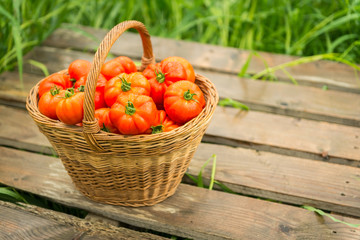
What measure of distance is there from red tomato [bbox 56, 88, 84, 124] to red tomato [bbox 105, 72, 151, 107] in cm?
11

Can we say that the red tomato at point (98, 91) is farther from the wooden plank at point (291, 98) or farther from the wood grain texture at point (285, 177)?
the wooden plank at point (291, 98)

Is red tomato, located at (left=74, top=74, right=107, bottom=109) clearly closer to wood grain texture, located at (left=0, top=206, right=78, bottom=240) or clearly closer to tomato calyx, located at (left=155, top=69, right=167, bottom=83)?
tomato calyx, located at (left=155, top=69, right=167, bottom=83)

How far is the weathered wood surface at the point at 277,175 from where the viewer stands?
157cm

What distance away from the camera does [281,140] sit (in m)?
1.84

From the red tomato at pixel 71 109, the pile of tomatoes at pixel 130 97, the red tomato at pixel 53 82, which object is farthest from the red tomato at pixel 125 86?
the red tomato at pixel 53 82

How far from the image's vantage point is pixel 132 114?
4.08 ft

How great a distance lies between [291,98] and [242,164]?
57 centimetres

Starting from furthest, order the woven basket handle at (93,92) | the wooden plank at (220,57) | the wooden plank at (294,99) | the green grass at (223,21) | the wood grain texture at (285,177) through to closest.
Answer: the green grass at (223,21)
the wooden plank at (220,57)
the wooden plank at (294,99)
the wood grain texture at (285,177)
the woven basket handle at (93,92)

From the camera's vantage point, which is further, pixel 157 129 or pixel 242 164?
pixel 242 164

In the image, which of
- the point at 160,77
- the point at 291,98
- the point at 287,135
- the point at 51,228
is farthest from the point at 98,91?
the point at 291,98

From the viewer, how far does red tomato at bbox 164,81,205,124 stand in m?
1.35

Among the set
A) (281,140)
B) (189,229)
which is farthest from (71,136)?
(281,140)

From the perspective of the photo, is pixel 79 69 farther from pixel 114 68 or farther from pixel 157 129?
pixel 157 129

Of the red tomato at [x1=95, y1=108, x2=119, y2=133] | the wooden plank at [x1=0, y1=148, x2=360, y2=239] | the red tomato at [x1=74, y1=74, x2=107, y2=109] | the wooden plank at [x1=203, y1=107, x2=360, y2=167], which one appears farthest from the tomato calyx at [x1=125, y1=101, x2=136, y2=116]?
the wooden plank at [x1=203, y1=107, x2=360, y2=167]
